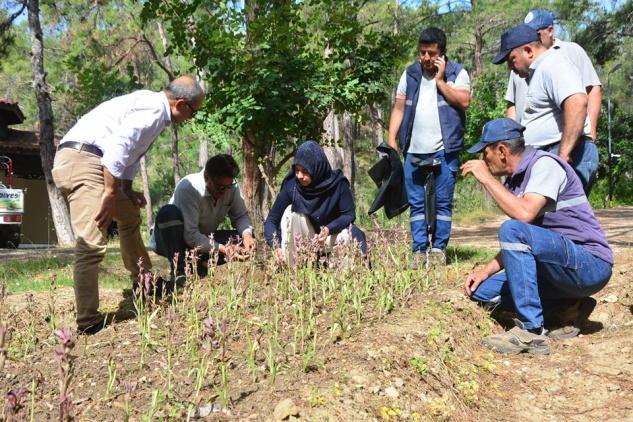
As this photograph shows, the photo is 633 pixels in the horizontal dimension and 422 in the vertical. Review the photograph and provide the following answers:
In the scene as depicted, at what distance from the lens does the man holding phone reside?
5.27 m

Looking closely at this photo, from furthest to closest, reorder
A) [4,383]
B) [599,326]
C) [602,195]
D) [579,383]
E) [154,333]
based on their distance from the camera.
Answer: [602,195] → [599,326] → [154,333] → [579,383] → [4,383]

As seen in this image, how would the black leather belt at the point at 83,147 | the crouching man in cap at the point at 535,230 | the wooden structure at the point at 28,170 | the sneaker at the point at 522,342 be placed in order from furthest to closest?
the wooden structure at the point at 28,170 < the black leather belt at the point at 83,147 < the sneaker at the point at 522,342 < the crouching man in cap at the point at 535,230

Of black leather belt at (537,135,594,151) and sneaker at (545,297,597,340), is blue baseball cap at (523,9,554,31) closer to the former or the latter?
black leather belt at (537,135,594,151)

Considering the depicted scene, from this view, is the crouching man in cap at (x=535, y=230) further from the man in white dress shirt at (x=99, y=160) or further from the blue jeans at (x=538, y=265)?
the man in white dress shirt at (x=99, y=160)

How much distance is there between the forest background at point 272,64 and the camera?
6.45 metres

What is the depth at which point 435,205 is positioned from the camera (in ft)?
17.6

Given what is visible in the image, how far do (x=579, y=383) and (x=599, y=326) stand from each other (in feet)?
3.50

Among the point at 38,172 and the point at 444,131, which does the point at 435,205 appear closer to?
the point at 444,131

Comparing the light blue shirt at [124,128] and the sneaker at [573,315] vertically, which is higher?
the light blue shirt at [124,128]

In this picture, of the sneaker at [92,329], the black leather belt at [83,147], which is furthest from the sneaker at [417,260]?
the black leather belt at [83,147]

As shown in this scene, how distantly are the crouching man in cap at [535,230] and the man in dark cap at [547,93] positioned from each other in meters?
0.57

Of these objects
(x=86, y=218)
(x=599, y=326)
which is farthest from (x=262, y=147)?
(x=599, y=326)

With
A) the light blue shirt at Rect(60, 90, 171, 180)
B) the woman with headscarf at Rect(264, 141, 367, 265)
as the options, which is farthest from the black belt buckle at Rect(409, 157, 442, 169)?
the light blue shirt at Rect(60, 90, 171, 180)

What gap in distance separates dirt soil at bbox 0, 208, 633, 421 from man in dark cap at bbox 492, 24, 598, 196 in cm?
119
